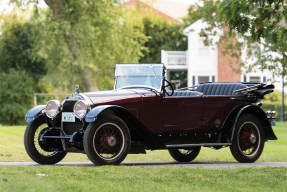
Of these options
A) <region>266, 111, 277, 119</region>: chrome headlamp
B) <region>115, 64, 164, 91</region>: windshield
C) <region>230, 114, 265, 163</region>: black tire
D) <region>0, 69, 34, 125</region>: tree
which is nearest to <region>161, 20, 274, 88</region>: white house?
<region>0, 69, 34, 125</region>: tree

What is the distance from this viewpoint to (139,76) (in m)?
15.9

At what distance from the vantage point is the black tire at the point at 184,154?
1695 centimetres

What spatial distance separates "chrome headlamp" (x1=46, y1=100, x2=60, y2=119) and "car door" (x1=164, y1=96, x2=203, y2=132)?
1.83 meters

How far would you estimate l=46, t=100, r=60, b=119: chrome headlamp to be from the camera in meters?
14.8

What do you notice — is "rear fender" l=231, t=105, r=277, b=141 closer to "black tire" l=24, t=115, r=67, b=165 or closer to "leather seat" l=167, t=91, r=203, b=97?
"leather seat" l=167, t=91, r=203, b=97

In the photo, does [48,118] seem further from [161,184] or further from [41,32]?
[41,32]

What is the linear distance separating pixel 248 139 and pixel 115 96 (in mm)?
3049

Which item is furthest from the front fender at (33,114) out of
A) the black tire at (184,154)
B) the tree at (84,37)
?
the tree at (84,37)

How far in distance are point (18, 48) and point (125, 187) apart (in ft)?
173

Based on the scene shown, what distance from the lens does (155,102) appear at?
15.1 metres

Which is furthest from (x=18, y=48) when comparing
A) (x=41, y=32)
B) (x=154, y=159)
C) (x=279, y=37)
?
(x=279, y=37)

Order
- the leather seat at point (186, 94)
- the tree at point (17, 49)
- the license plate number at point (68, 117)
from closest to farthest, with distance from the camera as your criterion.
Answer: the license plate number at point (68, 117)
the leather seat at point (186, 94)
the tree at point (17, 49)

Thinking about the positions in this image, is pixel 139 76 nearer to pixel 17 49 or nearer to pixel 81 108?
pixel 81 108

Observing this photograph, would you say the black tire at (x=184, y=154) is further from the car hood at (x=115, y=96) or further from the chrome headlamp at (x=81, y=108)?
the chrome headlamp at (x=81, y=108)
